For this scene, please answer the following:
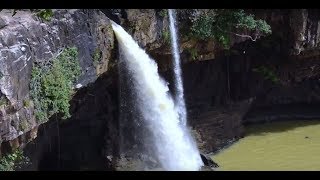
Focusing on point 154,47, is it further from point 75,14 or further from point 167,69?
point 75,14

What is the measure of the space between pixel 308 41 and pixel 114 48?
640 centimetres

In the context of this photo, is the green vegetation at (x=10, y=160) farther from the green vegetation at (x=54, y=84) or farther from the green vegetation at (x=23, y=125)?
the green vegetation at (x=54, y=84)

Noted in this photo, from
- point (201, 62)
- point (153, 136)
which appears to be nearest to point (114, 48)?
point (153, 136)

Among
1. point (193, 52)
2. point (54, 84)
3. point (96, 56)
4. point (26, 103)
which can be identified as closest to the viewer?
point (26, 103)

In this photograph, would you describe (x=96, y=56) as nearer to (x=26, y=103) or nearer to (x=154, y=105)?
(x=154, y=105)

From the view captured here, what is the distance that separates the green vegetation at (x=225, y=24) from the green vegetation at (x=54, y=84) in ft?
14.0

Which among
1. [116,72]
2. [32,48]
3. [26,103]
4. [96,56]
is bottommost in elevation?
[26,103]

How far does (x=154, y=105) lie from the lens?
11.4 metres

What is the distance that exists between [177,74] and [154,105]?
1.95 m

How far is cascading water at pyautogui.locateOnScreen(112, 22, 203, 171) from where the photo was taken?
11.0 m

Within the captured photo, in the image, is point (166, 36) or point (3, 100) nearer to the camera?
point (3, 100)

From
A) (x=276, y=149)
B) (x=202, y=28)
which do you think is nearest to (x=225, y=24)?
(x=202, y=28)

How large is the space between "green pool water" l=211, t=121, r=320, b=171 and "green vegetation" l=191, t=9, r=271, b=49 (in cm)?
291

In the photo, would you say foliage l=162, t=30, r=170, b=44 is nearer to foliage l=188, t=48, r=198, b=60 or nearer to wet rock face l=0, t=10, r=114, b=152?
foliage l=188, t=48, r=198, b=60
